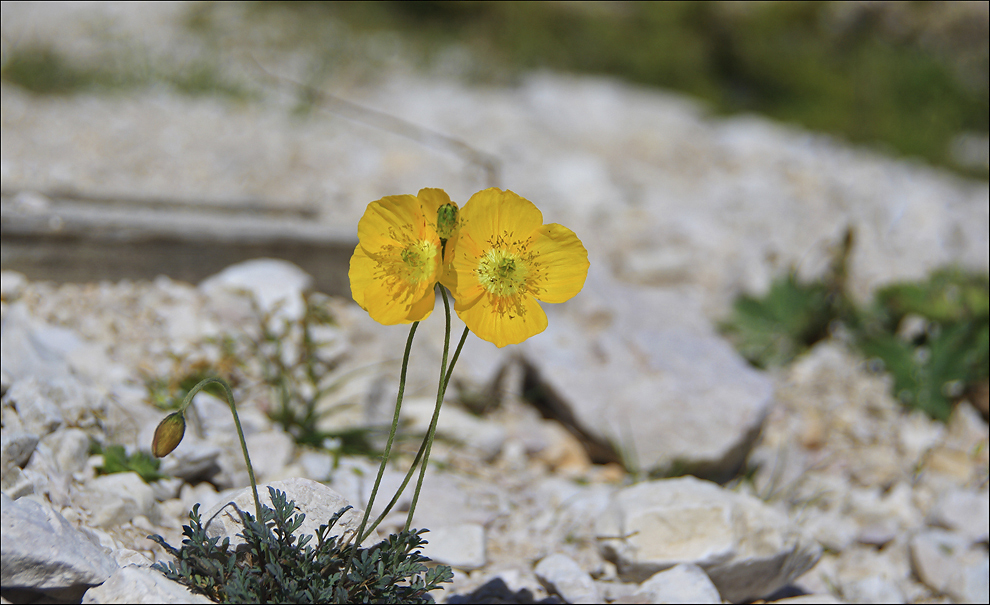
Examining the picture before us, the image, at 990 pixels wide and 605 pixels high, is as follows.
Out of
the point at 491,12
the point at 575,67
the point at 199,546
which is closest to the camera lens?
the point at 199,546

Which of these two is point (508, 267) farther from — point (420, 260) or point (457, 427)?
point (457, 427)

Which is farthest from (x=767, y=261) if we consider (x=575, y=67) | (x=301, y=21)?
(x=301, y=21)

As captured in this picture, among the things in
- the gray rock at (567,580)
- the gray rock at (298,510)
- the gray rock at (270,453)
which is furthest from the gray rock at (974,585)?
the gray rock at (270,453)

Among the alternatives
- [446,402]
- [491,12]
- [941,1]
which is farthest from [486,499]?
[941,1]

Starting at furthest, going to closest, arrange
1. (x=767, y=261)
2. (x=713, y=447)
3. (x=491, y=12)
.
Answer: (x=491, y=12) → (x=767, y=261) → (x=713, y=447)

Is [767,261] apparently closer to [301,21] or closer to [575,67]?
[575,67]

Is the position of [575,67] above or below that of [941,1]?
below

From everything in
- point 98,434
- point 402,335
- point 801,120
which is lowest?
point 98,434

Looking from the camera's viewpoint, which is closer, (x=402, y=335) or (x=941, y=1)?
(x=402, y=335)

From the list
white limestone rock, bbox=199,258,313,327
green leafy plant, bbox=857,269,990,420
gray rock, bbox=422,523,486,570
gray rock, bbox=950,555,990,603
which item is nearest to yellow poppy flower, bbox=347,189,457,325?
gray rock, bbox=422,523,486,570

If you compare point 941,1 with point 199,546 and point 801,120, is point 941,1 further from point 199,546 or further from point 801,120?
point 199,546
